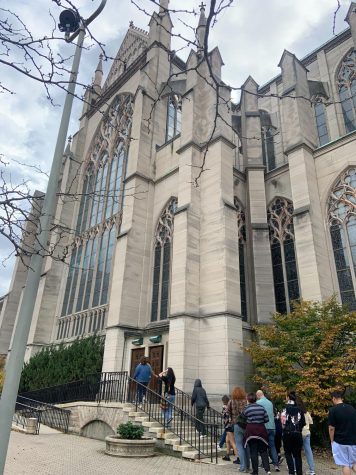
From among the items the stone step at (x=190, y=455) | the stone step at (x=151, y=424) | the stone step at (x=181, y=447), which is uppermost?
the stone step at (x=151, y=424)

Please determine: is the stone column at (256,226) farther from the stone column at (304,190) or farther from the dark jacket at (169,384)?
the dark jacket at (169,384)

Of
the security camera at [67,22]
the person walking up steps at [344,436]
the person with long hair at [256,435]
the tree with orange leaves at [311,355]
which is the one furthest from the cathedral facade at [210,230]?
the person walking up steps at [344,436]

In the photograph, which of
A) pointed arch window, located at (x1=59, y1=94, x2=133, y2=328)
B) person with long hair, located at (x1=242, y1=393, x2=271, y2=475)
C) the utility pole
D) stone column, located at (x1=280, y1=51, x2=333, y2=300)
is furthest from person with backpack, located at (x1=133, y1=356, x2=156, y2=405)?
pointed arch window, located at (x1=59, y1=94, x2=133, y2=328)

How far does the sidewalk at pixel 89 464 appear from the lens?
717 cm

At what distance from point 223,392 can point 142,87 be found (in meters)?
19.5

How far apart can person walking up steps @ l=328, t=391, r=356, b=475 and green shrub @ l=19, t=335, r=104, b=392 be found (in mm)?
14438

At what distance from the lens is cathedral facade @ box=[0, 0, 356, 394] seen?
1545 cm

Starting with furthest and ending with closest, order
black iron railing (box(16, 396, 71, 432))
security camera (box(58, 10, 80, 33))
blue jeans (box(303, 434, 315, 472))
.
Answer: black iron railing (box(16, 396, 71, 432)) → blue jeans (box(303, 434, 315, 472)) → security camera (box(58, 10, 80, 33))

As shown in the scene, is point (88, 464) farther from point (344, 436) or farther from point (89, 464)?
point (344, 436)

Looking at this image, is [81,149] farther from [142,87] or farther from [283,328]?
[283,328]

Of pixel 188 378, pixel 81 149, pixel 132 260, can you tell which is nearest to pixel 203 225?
pixel 132 260

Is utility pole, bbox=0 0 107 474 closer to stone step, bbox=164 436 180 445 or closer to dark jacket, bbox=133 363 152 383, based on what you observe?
stone step, bbox=164 436 180 445

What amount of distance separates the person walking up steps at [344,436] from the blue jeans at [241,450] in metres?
2.65

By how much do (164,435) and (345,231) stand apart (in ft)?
40.3
